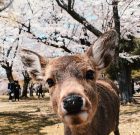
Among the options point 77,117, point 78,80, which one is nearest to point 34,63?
point 78,80

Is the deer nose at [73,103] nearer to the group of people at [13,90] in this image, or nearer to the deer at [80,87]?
the deer at [80,87]

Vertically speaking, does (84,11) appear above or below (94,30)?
above

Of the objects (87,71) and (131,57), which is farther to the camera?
(131,57)

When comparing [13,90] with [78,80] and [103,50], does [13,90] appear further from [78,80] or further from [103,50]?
[78,80]

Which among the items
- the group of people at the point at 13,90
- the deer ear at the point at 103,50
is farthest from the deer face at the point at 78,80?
the group of people at the point at 13,90

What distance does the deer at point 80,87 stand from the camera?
522 cm

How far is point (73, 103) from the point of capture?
16.6 ft

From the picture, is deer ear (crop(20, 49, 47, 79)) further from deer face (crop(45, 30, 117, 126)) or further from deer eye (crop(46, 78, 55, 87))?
deer eye (crop(46, 78, 55, 87))

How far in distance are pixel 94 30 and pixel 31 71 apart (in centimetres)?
1685

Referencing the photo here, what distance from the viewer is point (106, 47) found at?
21.7 ft

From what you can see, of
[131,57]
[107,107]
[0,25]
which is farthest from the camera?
[0,25]

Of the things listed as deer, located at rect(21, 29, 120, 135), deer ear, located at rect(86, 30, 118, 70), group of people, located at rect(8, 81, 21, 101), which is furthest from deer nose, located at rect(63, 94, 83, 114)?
group of people, located at rect(8, 81, 21, 101)

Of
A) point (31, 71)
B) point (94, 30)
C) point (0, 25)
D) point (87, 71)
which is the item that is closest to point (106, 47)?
point (87, 71)

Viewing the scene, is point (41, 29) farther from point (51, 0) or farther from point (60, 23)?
point (51, 0)
